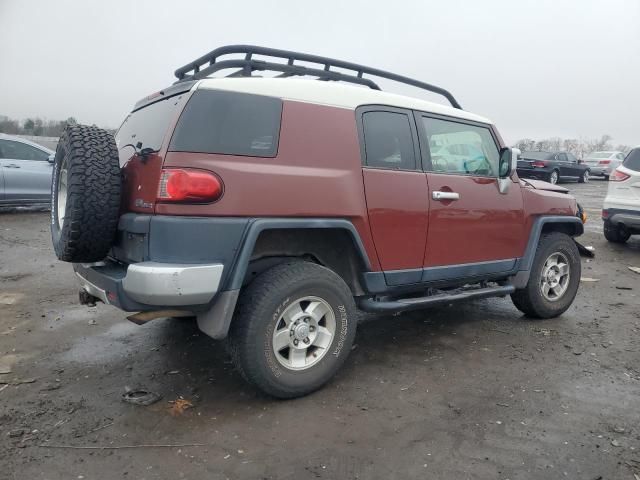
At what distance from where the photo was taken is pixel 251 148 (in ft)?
9.19

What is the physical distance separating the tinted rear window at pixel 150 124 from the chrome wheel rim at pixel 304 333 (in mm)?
1262

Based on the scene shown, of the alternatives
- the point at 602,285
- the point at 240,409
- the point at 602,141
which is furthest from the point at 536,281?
the point at 602,141

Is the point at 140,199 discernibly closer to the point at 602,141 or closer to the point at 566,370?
the point at 566,370

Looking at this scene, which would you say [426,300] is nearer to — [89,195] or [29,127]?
[89,195]

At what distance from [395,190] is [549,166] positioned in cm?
1991

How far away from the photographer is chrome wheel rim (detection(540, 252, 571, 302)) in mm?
4625

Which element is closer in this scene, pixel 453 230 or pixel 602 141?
pixel 453 230

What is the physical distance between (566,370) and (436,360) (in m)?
0.92

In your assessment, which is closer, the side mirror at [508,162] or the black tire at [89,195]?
the black tire at [89,195]

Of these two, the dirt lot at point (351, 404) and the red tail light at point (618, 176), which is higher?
the red tail light at point (618, 176)

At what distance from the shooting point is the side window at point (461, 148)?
378 centimetres

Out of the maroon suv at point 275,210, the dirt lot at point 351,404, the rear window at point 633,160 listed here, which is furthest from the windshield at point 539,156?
the maroon suv at point 275,210

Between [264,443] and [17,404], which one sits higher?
[264,443]

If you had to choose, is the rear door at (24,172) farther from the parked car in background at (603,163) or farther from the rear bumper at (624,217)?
the parked car in background at (603,163)
